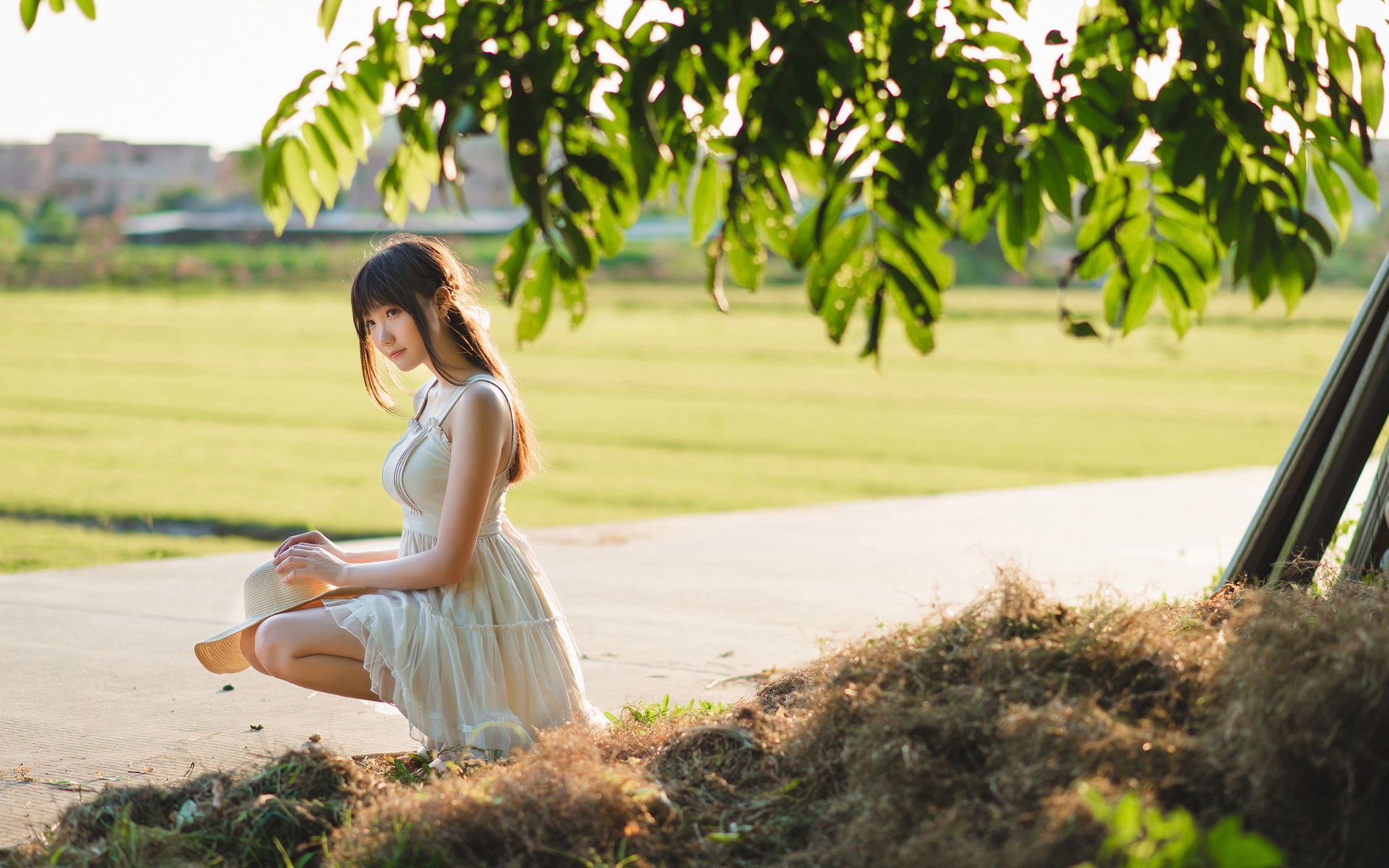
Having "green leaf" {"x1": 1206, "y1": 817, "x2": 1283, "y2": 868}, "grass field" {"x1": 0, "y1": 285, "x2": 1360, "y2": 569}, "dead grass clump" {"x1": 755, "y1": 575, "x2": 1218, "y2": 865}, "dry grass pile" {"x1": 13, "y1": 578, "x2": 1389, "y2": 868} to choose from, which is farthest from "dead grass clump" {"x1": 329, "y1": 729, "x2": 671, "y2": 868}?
"grass field" {"x1": 0, "y1": 285, "x2": 1360, "y2": 569}

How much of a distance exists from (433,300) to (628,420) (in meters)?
16.6

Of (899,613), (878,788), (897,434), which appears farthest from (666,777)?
(897,434)

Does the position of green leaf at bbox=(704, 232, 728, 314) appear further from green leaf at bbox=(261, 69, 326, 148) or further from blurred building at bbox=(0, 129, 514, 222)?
blurred building at bbox=(0, 129, 514, 222)

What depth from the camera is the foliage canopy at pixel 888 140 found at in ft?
8.28

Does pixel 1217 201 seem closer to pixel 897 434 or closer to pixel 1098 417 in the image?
pixel 897 434

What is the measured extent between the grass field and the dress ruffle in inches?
219

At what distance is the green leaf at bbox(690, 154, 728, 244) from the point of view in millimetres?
2977

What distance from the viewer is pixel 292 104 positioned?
286 cm

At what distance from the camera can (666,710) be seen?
4.90 m

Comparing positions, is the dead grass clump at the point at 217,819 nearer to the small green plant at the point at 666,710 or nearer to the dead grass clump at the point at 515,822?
the dead grass clump at the point at 515,822

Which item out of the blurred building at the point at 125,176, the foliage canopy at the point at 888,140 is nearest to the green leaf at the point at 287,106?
the foliage canopy at the point at 888,140

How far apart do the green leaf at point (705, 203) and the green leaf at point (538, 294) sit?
35cm

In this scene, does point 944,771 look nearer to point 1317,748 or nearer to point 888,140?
point 1317,748

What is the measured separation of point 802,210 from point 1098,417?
20033 millimetres
